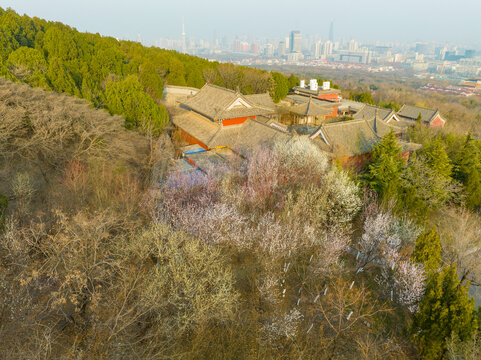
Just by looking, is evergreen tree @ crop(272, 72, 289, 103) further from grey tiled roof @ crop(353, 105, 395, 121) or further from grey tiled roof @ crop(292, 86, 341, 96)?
grey tiled roof @ crop(353, 105, 395, 121)

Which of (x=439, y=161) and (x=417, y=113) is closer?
(x=439, y=161)

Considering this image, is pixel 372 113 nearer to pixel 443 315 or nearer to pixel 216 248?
pixel 443 315

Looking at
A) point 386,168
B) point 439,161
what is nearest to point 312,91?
point 439,161

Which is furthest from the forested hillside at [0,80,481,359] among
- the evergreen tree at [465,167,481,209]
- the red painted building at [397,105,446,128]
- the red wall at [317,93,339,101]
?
the red wall at [317,93,339,101]

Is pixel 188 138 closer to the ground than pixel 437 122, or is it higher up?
closer to the ground

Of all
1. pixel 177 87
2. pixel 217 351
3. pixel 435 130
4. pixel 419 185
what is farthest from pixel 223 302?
pixel 177 87

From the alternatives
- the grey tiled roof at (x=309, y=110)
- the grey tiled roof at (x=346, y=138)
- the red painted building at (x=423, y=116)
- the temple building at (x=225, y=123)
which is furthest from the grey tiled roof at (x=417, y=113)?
the temple building at (x=225, y=123)
